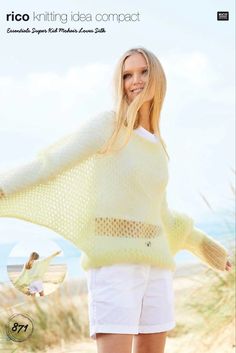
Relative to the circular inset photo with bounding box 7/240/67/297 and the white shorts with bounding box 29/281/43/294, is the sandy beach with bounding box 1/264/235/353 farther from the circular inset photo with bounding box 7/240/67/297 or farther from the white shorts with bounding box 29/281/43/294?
the white shorts with bounding box 29/281/43/294

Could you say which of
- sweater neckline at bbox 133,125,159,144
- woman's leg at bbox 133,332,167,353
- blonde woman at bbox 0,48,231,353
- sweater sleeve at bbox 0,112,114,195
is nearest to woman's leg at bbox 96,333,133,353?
blonde woman at bbox 0,48,231,353

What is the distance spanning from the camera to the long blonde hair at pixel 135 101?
173 centimetres

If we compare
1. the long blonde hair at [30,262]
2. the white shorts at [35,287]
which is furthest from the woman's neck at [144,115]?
the white shorts at [35,287]

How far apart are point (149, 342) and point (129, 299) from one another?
0.17m

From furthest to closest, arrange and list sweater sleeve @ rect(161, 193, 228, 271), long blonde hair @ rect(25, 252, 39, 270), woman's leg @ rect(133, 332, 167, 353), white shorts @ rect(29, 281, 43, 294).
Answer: white shorts @ rect(29, 281, 43, 294) < long blonde hair @ rect(25, 252, 39, 270) < sweater sleeve @ rect(161, 193, 228, 271) < woman's leg @ rect(133, 332, 167, 353)

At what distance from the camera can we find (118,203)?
5.60 feet

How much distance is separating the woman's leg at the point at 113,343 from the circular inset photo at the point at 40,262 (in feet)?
2.51

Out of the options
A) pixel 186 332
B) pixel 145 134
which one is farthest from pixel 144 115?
pixel 186 332

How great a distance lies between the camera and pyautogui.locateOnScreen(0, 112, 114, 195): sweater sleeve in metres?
1.65

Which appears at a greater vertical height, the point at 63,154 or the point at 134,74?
the point at 134,74

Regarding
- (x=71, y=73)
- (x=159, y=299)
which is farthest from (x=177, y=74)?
(x=159, y=299)

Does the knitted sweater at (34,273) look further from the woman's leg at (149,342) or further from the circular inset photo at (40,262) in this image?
the woman's leg at (149,342)

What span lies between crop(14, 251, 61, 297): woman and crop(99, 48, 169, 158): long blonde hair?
70 cm

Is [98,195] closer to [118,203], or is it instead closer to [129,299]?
[118,203]
